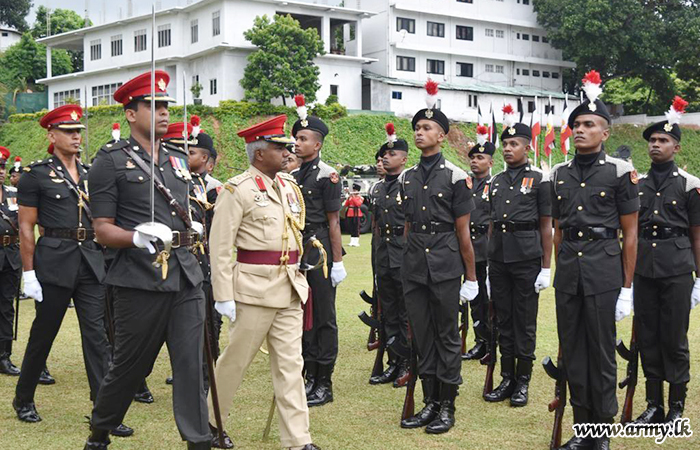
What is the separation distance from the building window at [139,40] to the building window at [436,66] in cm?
1771

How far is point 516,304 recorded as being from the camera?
23.5 feet

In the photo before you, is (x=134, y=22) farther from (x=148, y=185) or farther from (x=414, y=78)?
(x=148, y=185)

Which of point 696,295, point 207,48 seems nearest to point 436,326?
point 696,295

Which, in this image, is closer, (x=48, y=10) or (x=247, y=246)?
(x=247, y=246)

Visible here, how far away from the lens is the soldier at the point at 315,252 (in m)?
7.13

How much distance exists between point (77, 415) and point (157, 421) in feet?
2.25

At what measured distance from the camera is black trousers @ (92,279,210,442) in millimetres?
4766

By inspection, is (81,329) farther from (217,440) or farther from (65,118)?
(65,118)

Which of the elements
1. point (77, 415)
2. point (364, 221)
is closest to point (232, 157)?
point (364, 221)

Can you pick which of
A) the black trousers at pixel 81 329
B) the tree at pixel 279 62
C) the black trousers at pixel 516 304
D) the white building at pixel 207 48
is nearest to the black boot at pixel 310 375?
the black trousers at pixel 516 304

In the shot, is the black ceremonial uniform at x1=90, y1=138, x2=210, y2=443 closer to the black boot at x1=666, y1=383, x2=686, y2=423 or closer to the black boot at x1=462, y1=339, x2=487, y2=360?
the black boot at x1=666, y1=383, x2=686, y2=423

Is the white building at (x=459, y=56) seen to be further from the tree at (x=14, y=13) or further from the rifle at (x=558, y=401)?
the rifle at (x=558, y=401)

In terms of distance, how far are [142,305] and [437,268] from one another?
7.70 ft

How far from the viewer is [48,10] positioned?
65.0 meters
